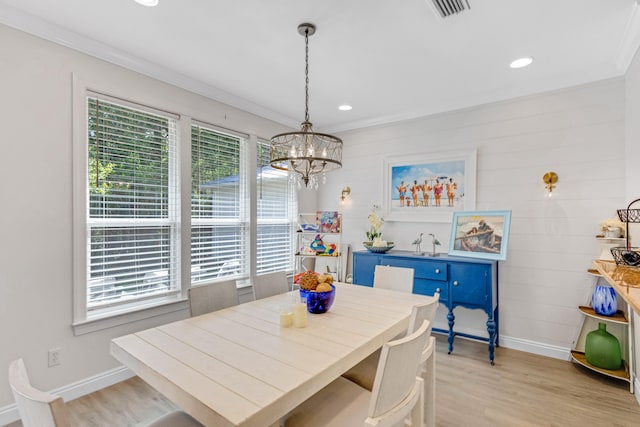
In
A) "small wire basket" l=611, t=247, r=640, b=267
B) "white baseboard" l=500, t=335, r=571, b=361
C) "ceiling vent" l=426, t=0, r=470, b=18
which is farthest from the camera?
"white baseboard" l=500, t=335, r=571, b=361

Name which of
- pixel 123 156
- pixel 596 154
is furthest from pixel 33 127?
pixel 596 154

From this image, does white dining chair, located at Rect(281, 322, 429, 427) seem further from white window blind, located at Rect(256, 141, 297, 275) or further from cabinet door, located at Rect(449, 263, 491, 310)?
white window blind, located at Rect(256, 141, 297, 275)

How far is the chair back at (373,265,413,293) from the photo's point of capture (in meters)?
2.89

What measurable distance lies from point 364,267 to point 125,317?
2.50 m

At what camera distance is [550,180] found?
3209 millimetres

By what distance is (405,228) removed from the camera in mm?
4184

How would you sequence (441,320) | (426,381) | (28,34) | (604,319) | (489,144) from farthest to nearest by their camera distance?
(441,320), (489,144), (604,319), (28,34), (426,381)

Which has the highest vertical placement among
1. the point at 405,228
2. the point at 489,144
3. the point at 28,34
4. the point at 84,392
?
the point at 28,34

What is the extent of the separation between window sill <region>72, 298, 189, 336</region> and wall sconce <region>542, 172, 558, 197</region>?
3.78 meters

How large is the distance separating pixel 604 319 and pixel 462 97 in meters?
2.52

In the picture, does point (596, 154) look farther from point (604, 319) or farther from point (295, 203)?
point (295, 203)

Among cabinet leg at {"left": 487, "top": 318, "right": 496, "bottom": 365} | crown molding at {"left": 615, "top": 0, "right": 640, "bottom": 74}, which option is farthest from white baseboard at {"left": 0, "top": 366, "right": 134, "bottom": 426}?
crown molding at {"left": 615, "top": 0, "right": 640, "bottom": 74}

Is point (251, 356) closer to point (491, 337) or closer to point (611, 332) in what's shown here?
point (491, 337)

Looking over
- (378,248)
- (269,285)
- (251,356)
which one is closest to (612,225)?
(378,248)
